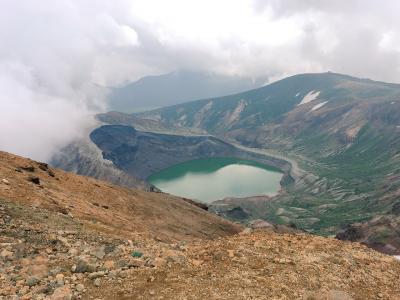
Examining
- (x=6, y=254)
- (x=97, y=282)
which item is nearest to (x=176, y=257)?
(x=97, y=282)

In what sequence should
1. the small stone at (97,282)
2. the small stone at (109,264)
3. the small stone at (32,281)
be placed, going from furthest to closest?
the small stone at (109,264) < the small stone at (32,281) < the small stone at (97,282)

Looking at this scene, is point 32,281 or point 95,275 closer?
point 32,281

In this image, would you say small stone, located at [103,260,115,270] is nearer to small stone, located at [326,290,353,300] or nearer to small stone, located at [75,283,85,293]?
small stone, located at [75,283,85,293]

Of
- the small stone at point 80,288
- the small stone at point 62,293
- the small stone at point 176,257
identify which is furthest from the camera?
the small stone at point 176,257

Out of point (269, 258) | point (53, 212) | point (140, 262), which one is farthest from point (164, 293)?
point (53, 212)

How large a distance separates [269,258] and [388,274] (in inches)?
287

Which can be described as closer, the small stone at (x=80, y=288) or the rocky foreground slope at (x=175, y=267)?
the small stone at (x=80, y=288)

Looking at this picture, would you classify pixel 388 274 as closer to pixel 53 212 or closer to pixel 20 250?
pixel 20 250

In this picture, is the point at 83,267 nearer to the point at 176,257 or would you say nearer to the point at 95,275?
the point at 95,275

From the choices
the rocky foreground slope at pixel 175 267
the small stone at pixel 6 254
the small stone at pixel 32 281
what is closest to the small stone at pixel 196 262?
the rocky foreground slope at pixel 175 267

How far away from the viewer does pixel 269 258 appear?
24.5 meters

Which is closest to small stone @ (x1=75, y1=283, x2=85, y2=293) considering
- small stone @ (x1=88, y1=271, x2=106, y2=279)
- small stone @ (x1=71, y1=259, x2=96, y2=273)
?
small stone @ (x1=88, y1=271, x2=106, y2=279)

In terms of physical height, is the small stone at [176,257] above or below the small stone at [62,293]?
above

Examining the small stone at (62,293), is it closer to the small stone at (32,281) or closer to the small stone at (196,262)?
the small stone at (32,281)
